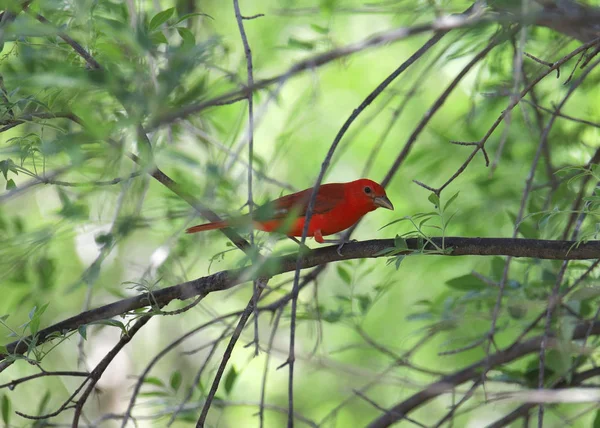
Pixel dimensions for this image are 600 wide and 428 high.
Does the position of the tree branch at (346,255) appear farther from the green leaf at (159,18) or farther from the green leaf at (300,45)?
the green leaf at (300,45)

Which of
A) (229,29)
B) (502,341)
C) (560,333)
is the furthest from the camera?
(229,29)

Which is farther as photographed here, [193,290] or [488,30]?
[488,30]

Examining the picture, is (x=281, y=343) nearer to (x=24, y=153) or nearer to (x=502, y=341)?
(x=502, y=341)

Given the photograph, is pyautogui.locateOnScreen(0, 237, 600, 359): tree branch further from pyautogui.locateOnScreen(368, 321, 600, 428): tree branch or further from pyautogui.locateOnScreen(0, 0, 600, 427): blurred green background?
pyautogui.locateOnScreen(368, 321, 600, 428): tree branch

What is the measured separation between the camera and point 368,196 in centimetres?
407

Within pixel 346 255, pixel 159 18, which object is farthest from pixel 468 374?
pixel 159 18

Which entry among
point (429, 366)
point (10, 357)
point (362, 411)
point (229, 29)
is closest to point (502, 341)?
point (429, 366)

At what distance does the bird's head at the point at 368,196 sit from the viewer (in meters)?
4.04

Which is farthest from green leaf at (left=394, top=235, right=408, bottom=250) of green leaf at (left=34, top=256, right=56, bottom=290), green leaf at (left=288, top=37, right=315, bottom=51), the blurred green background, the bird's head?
green leaf at (left=34, top=256, right=56, bottom=290)

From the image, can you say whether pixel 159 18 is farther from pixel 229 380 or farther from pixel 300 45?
pixel 229 380

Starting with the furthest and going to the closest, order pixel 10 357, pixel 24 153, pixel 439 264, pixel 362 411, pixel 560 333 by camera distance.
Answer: pixel 362 411
pixel 439 264
pixel 560 333
pixel 10 357
pixel 24 153

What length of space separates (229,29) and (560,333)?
434cm

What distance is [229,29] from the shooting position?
6.20m

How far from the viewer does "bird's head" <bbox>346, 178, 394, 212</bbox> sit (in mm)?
4039
